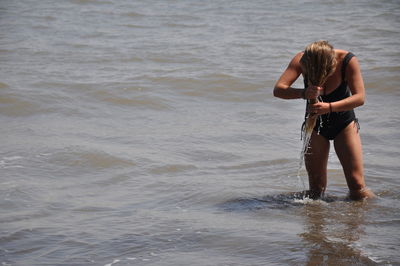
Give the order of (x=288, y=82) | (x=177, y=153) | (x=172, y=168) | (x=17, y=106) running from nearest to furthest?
(x=288, y=82)
(x=172, y=168)
(x=177, y=153)
(x=17, y=106)

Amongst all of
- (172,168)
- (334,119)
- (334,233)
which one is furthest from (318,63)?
(172,168)

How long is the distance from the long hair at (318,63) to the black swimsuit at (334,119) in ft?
0.68

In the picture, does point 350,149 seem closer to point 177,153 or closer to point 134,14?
point 177,153

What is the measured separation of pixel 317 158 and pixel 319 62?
96 centimetres

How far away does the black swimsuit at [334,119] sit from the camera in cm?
562

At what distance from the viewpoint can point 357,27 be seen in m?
18.7

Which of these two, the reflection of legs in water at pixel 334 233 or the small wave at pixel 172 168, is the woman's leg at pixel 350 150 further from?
the small wave at pixel 172 168

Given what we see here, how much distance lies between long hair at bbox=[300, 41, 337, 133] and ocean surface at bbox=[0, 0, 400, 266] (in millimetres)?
1242

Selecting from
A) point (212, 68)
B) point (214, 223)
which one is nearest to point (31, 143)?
point (214, 223)

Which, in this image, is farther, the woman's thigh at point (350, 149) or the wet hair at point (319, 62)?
the woman's thigh at point (350, 149)

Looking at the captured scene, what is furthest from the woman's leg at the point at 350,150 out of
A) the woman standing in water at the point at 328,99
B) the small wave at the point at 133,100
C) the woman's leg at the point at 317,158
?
the small wave at the point at 133,100

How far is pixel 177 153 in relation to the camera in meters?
8.25

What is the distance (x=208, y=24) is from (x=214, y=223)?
45.7 feet

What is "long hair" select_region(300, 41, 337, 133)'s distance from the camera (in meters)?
5.34
